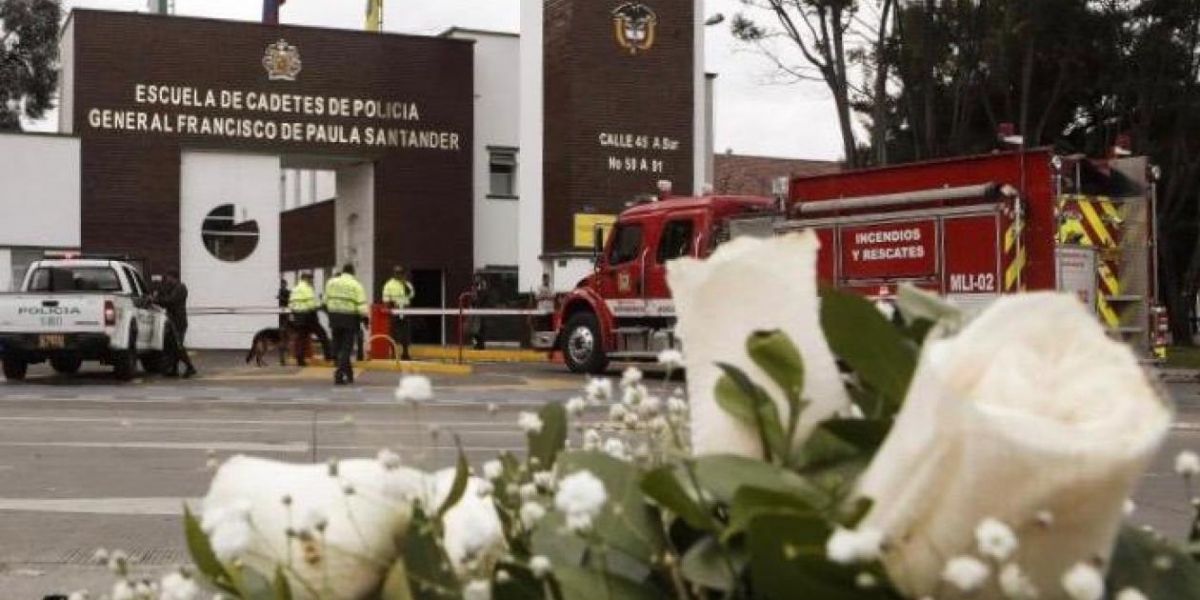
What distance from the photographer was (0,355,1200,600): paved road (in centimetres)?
279

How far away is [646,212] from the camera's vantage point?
67.6 feet

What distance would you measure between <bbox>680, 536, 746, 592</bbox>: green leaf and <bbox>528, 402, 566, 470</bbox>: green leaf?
0.35 metres

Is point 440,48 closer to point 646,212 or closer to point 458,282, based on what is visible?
point 458,282

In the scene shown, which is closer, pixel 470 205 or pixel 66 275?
pixel 66 275

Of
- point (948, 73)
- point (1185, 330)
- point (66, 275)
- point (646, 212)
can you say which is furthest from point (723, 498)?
point (1185, 330)

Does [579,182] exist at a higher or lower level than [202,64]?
lower

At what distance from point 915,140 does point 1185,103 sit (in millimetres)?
5772

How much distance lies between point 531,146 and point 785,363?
102 feet

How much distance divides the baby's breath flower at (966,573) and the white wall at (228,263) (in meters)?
30.8

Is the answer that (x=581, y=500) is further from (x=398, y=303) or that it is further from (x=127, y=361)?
(x=398, y=303)

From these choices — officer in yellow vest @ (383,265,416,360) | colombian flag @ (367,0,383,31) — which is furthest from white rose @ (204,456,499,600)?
colombian flag @ (367,0,383,31)

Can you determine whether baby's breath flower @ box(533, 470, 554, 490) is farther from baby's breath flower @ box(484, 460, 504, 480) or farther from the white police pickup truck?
the white police pickup truck

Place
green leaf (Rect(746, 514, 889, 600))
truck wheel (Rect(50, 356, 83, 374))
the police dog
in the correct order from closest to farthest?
green leaf (Rect(746, 514, 889, 600)) → truck wheel (Rect(50, 356, 83, 374)) → the police dog

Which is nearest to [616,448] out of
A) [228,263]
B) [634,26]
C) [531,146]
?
[228,263]
